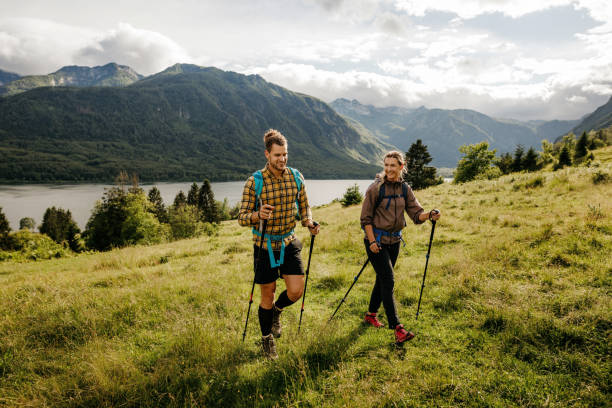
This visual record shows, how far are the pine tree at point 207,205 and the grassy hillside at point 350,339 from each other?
61.5 m

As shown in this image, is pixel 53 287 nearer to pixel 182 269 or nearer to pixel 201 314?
pixel 182 269

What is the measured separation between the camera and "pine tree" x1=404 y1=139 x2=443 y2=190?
159ft

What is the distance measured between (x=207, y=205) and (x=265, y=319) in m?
69.1

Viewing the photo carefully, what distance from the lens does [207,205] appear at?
6906 cm

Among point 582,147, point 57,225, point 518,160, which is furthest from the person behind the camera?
point 57,225

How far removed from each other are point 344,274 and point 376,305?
2.30 m

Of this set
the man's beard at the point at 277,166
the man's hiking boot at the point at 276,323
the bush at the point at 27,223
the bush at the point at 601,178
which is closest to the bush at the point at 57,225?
the bush at the point at 27,223

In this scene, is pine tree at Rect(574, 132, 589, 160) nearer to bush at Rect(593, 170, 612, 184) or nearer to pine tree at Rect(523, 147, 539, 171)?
pine tree at Rect(523, 147, 539, 171)

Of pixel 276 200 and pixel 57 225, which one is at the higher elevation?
pixel 276 200

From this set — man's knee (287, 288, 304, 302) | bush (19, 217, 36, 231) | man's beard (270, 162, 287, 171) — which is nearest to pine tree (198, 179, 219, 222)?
bush (19, 217, 36, 231)

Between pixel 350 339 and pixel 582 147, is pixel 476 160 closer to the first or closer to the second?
pixel 582 147

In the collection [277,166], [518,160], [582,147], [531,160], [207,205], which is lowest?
[207,205]

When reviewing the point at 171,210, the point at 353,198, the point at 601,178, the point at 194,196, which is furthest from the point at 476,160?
the point at 194,196

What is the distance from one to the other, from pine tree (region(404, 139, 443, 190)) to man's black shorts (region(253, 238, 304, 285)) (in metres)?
48.0
